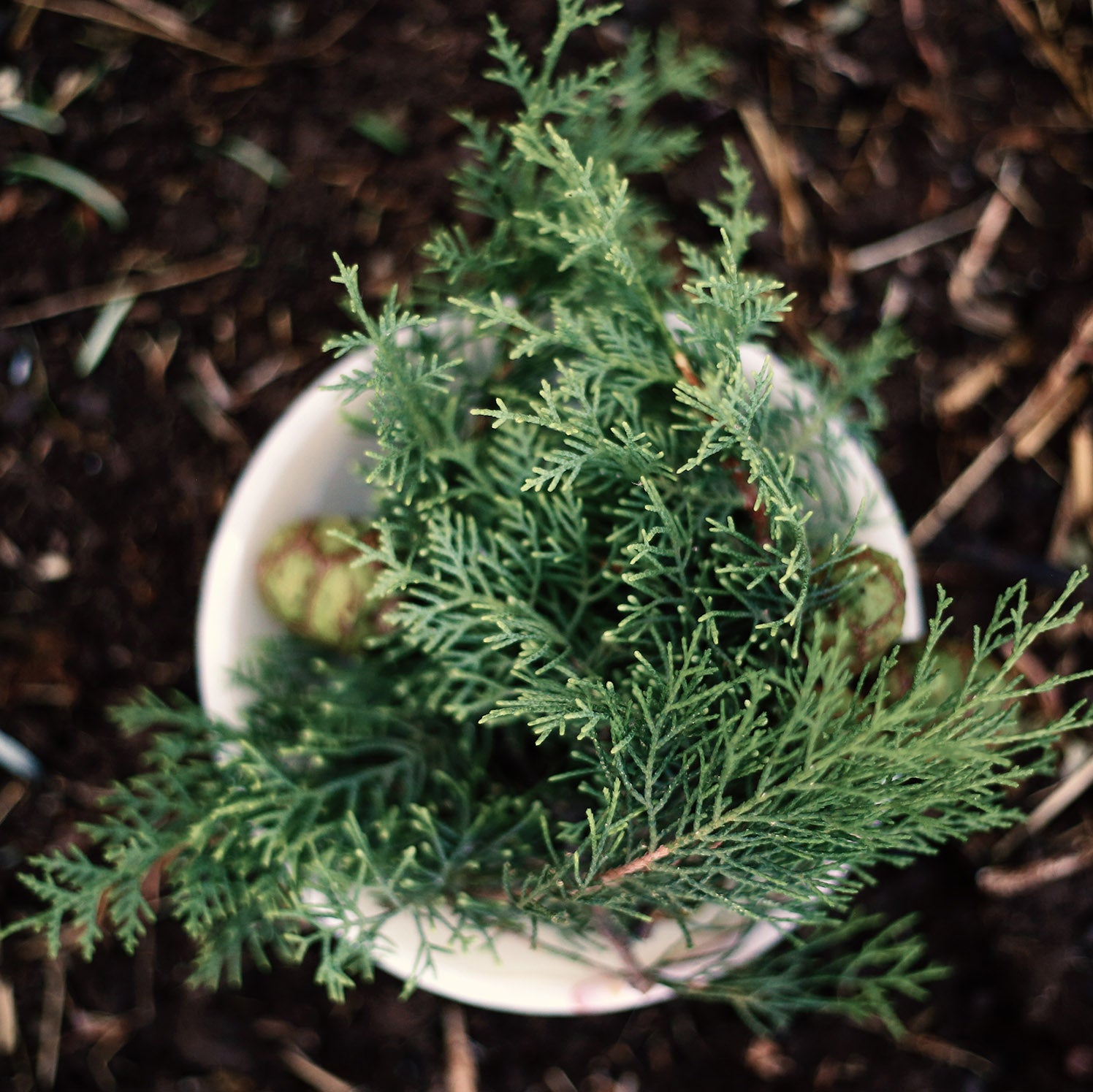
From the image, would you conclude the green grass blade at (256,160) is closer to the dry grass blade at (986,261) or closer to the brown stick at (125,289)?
the brown stick at (125,289)

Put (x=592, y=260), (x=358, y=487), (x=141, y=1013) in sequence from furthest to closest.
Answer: (x=141, y=1013)
(x=358, y=487)
(x=592, y=260)

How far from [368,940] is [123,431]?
31.7 inches

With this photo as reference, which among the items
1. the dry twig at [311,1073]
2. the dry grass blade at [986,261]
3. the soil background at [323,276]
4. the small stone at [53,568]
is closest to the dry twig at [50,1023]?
the soil background at [323,276]

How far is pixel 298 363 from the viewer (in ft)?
4.16

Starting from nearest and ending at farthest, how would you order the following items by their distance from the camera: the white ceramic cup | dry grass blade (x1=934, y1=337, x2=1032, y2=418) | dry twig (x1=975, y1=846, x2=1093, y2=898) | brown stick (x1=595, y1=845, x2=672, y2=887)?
brown stick (x1=595, y1=845, x2=672, y2=887) < the white ceramic cup < dry twig (x1=975, y1=846, x2=1093, y2=898) < dry grass blade (x1=934, y1=337, x2=1032, y2=418)

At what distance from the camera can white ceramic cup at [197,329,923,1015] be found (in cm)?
77

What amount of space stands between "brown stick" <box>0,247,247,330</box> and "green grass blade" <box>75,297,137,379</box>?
0.01 meters

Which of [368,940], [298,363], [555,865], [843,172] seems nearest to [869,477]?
[555,865]

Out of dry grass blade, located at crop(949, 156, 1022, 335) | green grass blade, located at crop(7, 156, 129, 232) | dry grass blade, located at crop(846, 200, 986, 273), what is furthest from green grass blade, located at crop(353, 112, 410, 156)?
dry grass blade, located at crop(949, 156, 1022, 335)

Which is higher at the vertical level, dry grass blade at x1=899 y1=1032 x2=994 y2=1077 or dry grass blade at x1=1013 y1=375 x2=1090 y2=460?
dry grass blade at x1=1013 y1=375 x2=1090 y2=460

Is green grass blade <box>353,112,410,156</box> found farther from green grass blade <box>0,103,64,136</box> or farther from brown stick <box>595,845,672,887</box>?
brown stick <box>595,845,672,887</box>

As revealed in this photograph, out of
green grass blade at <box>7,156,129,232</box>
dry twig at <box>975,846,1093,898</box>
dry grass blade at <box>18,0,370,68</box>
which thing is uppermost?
dry grass blade at <box>18,0,370,68</box>

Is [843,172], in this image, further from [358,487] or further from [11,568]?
[11,568]

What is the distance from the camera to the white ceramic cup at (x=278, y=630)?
775 millimetres
